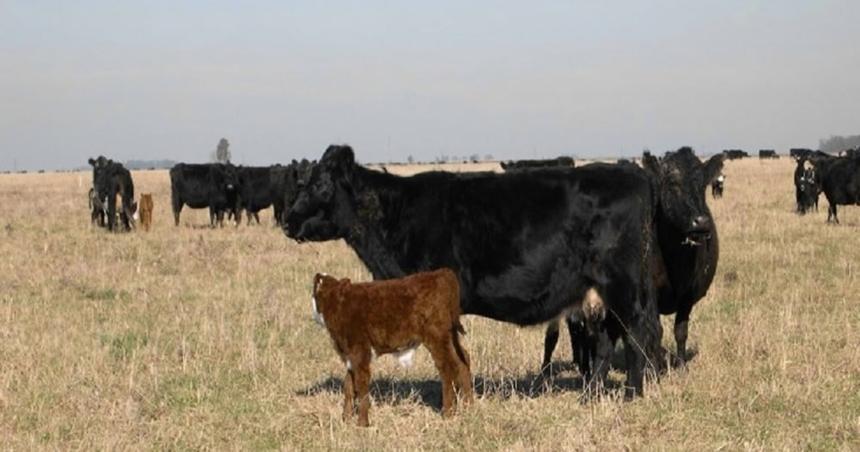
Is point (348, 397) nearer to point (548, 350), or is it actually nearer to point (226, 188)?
point (548, 350)

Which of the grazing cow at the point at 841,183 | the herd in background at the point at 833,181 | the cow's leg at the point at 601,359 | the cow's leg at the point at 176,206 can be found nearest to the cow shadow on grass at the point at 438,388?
the cow's leg at the point at 601,359

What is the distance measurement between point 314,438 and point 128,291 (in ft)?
24.5

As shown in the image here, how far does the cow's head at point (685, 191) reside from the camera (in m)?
8.23

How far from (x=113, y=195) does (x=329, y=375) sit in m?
17.2

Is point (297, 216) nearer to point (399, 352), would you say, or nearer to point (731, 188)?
point (399, 352)

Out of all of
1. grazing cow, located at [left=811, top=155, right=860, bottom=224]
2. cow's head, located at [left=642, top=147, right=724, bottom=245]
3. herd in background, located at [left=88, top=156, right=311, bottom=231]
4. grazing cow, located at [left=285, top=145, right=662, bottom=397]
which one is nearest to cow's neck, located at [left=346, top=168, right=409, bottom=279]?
grazing cow, located at [left=285, top=145, right=662, bottom=397]

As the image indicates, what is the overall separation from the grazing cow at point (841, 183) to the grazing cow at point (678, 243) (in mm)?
15462

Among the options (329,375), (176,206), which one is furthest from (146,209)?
(329,375)

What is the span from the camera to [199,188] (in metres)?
28.6

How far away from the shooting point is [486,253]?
7301 millimetres

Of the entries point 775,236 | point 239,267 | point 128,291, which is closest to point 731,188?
point 775,236

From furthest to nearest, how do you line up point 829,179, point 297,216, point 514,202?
1. point 829,179
2. point 297,216
3. point 514,202

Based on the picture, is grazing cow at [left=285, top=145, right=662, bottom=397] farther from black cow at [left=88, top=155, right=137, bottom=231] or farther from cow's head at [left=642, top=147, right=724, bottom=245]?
black cow at [left=88, top=155, right=137, bottom=231]

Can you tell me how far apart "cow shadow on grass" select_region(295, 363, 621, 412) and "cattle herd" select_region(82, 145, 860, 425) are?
0.33 m
